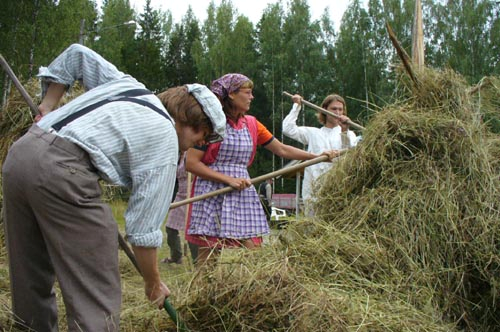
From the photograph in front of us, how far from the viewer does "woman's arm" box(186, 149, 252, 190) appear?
3.76 metres

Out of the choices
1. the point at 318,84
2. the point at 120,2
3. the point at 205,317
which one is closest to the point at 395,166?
the point at 205,317

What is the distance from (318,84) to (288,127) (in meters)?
25.0

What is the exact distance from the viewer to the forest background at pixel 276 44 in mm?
18875

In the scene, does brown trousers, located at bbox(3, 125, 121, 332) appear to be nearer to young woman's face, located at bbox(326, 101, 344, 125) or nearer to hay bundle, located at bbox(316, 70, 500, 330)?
hay bundle, located at bbox(316, 70, 500, 330)

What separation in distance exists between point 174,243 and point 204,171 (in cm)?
257

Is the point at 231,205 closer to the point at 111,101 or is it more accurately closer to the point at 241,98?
the point at 241,98

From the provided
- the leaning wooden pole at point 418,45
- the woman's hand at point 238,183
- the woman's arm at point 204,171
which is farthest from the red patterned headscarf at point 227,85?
Result: the leaning wooden pole at point 418,45

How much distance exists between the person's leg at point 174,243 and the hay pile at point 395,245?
2567 millimetres

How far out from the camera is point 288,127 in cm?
528

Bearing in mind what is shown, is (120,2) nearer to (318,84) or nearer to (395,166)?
(318,84)

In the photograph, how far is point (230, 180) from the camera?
3.77 metres

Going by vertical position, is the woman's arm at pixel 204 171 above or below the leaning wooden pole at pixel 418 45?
below

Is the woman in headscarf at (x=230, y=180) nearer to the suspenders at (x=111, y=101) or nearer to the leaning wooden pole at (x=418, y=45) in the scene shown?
the leaning wooden pole at (x=418, y=45)

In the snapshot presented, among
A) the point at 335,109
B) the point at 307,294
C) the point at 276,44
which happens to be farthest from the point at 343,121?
the point at 276,44
